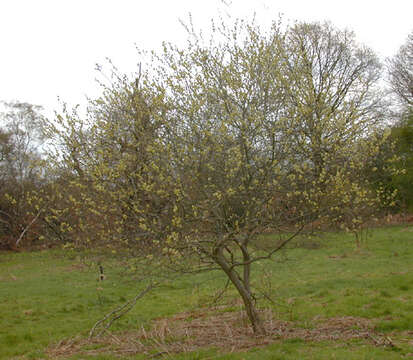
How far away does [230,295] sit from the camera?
11477 mm

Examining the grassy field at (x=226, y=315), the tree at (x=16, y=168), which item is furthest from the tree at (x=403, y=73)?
the tree at (x=16, y=168)

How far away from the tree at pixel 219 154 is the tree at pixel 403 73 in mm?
26030

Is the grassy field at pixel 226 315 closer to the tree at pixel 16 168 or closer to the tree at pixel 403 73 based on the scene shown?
the tree at pixel 16 168

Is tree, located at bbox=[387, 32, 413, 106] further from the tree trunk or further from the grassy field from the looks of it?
the tree trunk

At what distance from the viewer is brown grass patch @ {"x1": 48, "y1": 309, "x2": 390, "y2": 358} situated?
7.30 m

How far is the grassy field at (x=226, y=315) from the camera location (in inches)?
275

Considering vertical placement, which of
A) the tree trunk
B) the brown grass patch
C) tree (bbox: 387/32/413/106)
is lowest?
the brown grass patch

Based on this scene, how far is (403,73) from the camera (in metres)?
30.7

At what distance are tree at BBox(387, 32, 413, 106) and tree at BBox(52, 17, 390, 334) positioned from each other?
26030mm

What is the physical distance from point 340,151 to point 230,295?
579 centimetres

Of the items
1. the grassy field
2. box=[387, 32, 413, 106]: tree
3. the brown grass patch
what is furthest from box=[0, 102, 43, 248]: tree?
box=[387, 32, 413, 106]: tree

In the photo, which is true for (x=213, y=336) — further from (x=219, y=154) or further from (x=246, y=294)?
(x=219, y=154)

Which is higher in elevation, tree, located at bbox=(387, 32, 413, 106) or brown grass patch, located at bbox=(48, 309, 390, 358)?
tree, located at bbox=(387, 32, 413, 106)

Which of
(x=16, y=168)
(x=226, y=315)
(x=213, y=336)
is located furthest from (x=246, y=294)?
(x=16, y=168)
